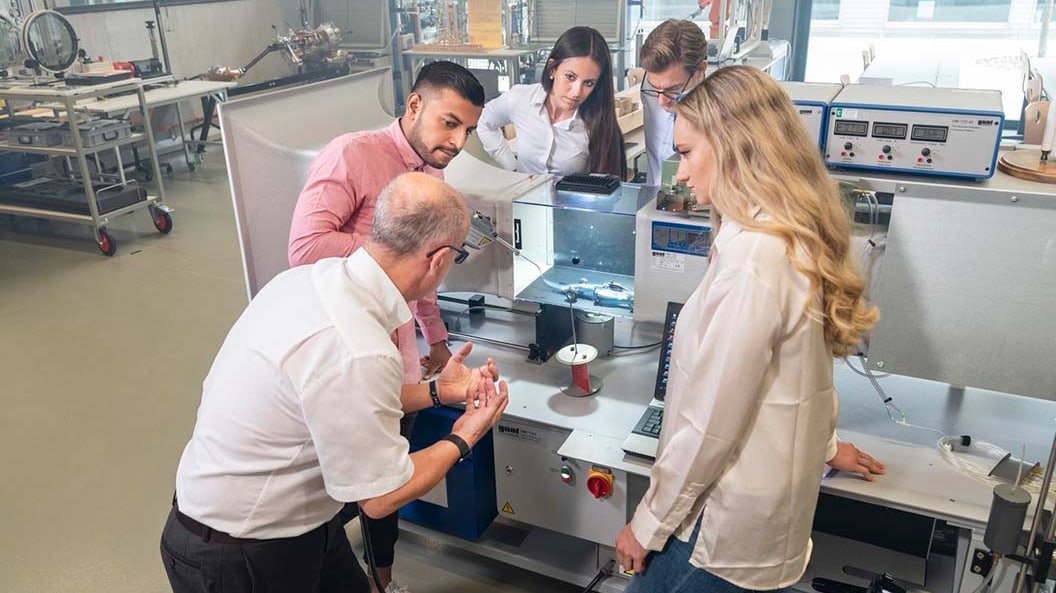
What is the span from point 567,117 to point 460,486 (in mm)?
1292

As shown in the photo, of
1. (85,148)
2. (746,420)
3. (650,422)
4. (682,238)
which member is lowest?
(650,422)

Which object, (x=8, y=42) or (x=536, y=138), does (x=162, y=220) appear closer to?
(x=8, y=42)

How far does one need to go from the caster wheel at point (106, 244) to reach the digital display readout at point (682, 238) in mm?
4005

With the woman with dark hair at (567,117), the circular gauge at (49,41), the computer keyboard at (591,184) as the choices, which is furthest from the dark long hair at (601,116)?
the circular gauge at (49,41)

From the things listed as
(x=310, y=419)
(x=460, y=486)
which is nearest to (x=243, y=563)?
(x=310, y=419)

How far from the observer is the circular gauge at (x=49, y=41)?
14.7ft

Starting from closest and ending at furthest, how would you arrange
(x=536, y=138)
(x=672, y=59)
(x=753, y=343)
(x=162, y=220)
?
(x=753, y=343), (x=672, y=59), (x=536, y=138), (x=162, y=220)

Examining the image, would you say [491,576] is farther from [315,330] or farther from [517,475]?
[315,330]

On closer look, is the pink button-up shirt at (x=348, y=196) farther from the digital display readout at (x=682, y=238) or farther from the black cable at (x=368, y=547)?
the digital display readout at (x=682, y=238)

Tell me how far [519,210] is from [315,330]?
778 millimetres

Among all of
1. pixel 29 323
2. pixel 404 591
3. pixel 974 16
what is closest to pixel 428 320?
pixel 404 591

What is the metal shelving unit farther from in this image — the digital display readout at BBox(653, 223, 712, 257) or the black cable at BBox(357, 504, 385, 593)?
the digital display readout at BBox(653, 223, 712, 257)

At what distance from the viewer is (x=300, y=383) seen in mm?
1162

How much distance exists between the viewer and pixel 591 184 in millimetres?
1886
